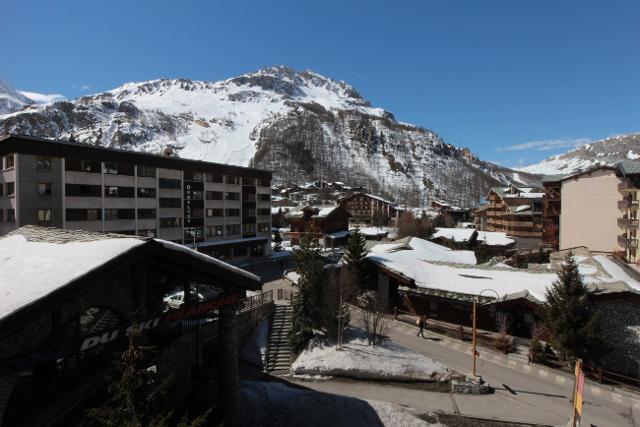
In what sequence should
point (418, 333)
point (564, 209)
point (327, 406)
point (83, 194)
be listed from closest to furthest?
1. point (327, 406)
2. point (418, 333)
3. point (83, 194)
4. point (564, 209)

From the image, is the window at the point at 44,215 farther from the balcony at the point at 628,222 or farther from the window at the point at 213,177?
the balcony at the point at 628,222

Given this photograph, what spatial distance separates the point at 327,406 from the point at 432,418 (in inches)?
192

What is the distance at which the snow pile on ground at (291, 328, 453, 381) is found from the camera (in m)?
19.6

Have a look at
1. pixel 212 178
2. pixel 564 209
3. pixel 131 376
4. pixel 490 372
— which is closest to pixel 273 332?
pixel 490 372

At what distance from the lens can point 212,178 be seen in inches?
1943

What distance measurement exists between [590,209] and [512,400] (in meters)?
44.3

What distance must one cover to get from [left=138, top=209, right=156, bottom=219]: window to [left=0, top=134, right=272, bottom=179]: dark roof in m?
5.17

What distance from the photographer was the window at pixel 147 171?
41188 mm

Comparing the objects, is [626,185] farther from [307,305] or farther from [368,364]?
[307,305]

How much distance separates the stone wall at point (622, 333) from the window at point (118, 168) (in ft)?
140

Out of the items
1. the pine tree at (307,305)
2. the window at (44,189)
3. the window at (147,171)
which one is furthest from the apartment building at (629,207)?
the window at (44,189)

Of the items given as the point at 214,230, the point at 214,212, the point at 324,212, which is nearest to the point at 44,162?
the point at 214,212

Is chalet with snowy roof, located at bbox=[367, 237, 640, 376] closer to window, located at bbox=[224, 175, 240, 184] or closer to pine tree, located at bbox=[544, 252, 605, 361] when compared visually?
pine tree, located at bbox=[544, 252, 605, 361]

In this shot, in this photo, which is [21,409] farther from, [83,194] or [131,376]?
[83,194]
